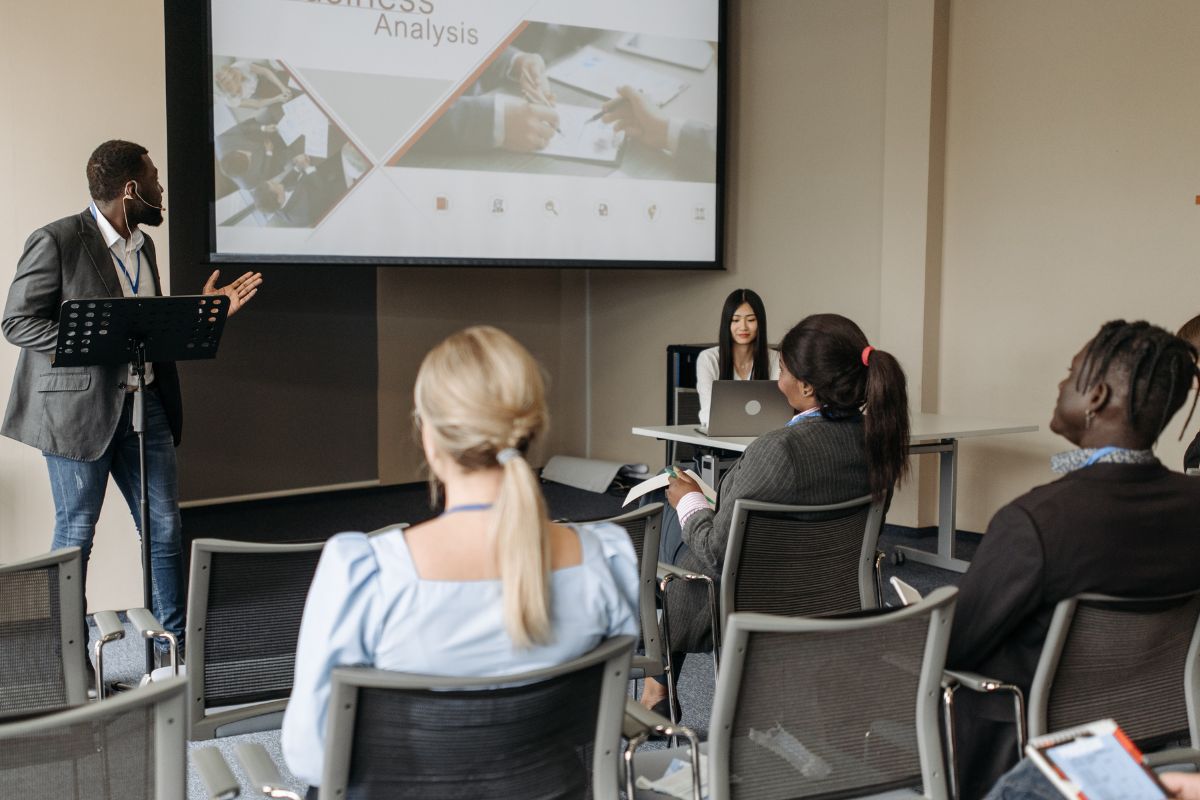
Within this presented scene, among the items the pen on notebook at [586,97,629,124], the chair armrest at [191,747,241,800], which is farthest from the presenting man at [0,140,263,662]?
the pen on notebook at [586,97,629,124]

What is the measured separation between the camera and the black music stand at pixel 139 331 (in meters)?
2.94

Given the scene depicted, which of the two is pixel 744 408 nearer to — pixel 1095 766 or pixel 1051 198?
pixel 1051 198

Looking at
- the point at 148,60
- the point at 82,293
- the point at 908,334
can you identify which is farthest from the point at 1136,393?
the point at 908,334

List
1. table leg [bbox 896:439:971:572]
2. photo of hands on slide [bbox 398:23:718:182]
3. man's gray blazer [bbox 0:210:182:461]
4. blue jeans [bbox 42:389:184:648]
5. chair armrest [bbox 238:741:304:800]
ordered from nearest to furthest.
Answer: chair armrest [bbox 238:741:304:800] < man's gray blazer [bbox 0:210:182:461] < blue jeans [bbox 42:389:184:648] < table leg [bbox 896:439:971:572] < photo of hands on slide [bbox 398:23:718:182]

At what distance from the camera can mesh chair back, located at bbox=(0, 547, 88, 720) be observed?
1.79 metres

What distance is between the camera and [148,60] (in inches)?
153

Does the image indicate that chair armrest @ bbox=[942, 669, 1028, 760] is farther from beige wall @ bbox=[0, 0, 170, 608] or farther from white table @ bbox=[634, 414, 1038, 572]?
beige wall @ bbox=[0, 0, 170, 608]

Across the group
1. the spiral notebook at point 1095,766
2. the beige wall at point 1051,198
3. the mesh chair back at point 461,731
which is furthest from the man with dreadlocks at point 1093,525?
the beige wall at point 1051,198

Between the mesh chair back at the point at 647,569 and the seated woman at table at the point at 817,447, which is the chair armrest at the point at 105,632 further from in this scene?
the seated woman at table at the point at 817,447

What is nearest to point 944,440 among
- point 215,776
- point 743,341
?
point 743,341

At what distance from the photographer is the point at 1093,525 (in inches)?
67.2

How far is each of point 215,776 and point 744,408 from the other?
2.92 metres

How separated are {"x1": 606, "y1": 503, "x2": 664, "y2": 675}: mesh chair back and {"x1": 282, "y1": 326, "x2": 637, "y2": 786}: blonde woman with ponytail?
85 cm

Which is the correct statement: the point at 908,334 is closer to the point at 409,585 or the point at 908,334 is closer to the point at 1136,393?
the point at 1136,393
